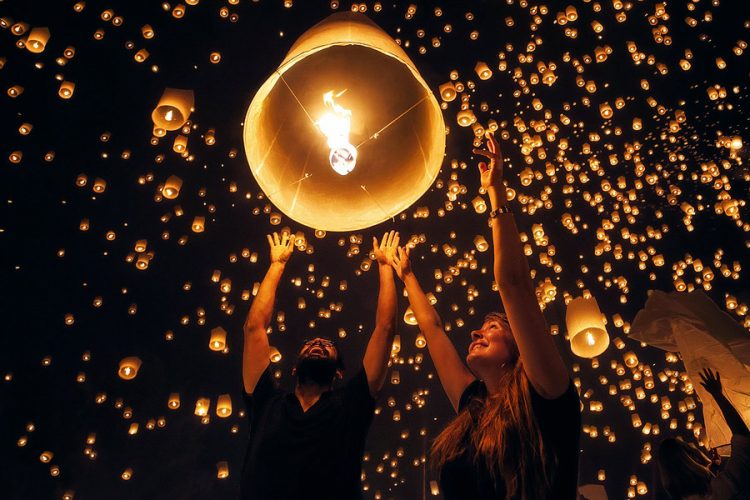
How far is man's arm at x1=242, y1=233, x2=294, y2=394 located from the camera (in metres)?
2.88

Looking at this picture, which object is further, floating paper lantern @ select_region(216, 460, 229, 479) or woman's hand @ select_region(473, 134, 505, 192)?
floating paper lantern @ select_region(216, 460, 229, 479)

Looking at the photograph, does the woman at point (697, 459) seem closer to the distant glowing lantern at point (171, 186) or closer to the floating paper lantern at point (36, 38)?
the distant glowing lantern at point (171, 186)

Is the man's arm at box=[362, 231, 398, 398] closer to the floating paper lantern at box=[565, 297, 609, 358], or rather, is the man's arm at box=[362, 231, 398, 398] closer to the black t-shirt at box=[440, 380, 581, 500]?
the black t-shirt at box=[440, 380, 581, 500]

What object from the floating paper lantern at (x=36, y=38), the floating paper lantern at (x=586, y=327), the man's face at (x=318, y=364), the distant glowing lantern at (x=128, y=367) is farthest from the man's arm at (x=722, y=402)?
the floating paper lantern at (x=36, y=38)

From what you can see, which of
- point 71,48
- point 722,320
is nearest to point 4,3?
point 71,48

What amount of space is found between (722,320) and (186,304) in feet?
20.6

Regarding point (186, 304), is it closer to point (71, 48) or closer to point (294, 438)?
point (71, 48)

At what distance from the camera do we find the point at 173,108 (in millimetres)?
4496

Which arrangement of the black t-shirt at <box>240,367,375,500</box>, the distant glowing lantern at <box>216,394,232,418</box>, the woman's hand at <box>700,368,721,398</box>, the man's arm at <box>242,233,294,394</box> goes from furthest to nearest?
1. the distant glowing lantern at <box>216,394,232,418</box>
2. the woman's hand at <box>700,368,721,398</box>
3. the man's arm at <box>242,233,294,394</box>
4. the black t-shirt at <box>240,367,375,500</box>

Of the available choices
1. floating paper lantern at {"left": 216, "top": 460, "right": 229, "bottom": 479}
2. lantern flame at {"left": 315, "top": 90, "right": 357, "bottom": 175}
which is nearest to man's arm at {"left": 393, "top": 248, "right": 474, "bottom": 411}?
lantern flame at {"left": 315, "top": 90, "right": 357, "bottom": 175}

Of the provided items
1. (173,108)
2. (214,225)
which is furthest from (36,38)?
(214,225)

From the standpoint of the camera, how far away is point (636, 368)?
7.96 m

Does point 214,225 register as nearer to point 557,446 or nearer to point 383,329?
point 383,329

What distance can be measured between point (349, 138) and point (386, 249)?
98cm
